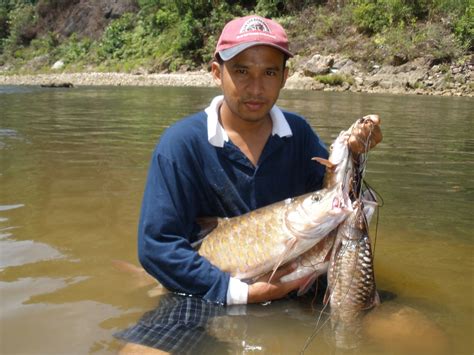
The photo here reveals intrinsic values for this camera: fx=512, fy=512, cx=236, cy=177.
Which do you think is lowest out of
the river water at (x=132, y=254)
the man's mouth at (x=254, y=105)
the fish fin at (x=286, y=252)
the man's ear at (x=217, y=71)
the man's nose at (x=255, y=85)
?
the river water at (x=132, y=254)

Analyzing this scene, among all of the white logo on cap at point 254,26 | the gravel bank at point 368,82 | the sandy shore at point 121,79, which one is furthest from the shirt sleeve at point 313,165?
the sandy shore at point 121,79

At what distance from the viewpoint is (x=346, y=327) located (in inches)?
108

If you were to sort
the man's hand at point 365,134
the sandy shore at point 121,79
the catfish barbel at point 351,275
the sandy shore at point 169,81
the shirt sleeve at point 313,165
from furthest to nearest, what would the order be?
the sandy shore at point 121,79 < the sandy shore at point 169,81 < the shirt sleeve at point 313,165 < the catfish barbel at point 351,275 < the man's hand at point 365,134

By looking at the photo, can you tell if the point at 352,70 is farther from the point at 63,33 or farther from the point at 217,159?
the point at 63,33

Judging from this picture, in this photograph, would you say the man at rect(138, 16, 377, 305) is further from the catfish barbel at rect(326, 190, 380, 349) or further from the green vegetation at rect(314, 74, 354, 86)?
the green vegetation at rect(314, 74, 354, 86)

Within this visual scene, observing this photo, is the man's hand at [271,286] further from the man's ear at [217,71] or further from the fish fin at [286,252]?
the man's ear at [217,71]

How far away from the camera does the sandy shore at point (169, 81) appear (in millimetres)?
20484

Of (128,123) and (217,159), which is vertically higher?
(217,159)

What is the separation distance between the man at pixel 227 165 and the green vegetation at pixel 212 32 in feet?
66.0

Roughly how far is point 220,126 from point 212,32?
32640mm

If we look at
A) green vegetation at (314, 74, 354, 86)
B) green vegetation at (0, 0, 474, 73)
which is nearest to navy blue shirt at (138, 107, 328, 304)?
green vegetation at (314, 74, 354, 86)

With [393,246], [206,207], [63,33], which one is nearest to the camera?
[206,207]

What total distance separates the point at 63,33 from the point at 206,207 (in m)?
50.7

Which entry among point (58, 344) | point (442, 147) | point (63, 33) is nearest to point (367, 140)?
point (58, 344)
